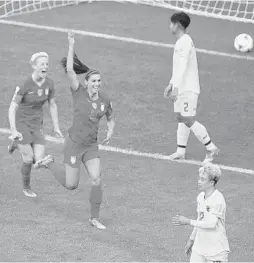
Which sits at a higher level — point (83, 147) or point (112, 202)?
point (83, 147)

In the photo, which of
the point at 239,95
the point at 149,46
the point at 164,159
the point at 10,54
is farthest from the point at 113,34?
the point at 164,159

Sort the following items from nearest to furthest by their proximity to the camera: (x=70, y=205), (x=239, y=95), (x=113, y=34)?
(x=70, y=205) < (x=239, y=95) < (x=113, y=34)

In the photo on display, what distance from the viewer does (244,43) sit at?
20.0 m

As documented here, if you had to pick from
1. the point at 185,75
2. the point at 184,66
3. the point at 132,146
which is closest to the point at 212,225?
the point at 184,66

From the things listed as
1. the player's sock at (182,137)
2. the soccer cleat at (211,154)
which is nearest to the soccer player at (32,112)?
the player's sock at (182,137)

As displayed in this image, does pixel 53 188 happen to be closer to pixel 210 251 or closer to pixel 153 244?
pixel 153 244

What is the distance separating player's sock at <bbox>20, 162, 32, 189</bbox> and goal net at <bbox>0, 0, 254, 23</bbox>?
858 centimetres

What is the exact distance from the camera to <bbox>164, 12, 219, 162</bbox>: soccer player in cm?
1484

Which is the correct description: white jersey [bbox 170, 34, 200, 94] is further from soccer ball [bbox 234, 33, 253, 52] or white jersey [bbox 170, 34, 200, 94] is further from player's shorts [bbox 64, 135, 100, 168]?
soccer ball [bbox 234, 33, 253, 52]

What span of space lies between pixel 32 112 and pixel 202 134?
9.66ft

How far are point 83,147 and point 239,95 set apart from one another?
592cm

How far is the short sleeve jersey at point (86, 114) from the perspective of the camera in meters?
12.8

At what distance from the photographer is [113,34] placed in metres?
20.8

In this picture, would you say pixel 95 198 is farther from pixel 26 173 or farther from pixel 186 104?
pixel 186 104
